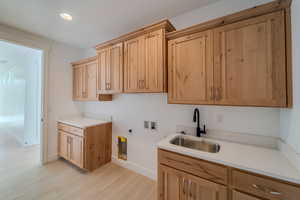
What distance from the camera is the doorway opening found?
3088 millimetres

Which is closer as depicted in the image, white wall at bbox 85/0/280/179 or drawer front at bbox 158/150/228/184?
drawer front at bbox 158/150/228/184

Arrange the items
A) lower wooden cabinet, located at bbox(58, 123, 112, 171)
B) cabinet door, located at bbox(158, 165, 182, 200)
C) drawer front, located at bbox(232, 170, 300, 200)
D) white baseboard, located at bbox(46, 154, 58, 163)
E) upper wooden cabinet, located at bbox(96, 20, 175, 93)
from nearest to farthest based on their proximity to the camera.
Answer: drawer front, located at bbox(232, 170, 300, 200), cabinet door, located at bbox(158, 165, 182, 200), upper wooden cabinet, located at bbox(96, 20, 175, 93), lower wooden cabinet, located at bbox(58, 123, 112, 171), white baseboard, located at bbox(46, 154, 58, 163)

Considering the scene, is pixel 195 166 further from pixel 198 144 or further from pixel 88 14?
pixel 88 14

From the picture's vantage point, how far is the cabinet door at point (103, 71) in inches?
88.4

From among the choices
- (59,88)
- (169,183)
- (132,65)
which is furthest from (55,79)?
(169,183)

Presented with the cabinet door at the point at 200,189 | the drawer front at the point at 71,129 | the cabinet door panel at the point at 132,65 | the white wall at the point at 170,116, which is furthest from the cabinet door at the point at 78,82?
the cabinet door at the point at 200,189

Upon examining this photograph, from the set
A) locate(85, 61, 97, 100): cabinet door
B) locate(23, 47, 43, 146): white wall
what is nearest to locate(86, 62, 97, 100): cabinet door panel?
locate(85, 61, 97, 100): cabinet door

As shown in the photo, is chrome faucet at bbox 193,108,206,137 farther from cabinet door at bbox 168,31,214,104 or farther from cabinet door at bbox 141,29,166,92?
cabinet door at bbox 141,29,166,92

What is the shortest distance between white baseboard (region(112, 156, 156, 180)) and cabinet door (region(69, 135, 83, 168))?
2.24 ft

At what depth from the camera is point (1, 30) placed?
2.11m

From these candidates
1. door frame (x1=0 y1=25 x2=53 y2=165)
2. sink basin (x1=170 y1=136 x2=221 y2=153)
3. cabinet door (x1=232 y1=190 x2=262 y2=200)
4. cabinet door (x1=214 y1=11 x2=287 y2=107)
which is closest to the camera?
cabinet door (x1=232 y1=190 x2=262 y2=200)

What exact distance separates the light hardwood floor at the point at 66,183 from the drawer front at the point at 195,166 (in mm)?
853

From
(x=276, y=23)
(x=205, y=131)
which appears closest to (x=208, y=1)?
(x=276, y=23)

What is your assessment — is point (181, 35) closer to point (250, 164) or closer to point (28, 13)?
point (250, 164)
